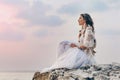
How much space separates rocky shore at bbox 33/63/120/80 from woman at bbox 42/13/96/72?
324mm

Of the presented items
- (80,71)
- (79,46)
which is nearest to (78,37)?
(79,46)

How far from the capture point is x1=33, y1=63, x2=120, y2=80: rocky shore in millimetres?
12695

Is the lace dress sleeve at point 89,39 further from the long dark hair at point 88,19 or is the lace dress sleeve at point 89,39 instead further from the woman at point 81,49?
the long dark hair at point 88,19

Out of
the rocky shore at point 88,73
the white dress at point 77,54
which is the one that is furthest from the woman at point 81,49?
the rocky shore at point 88,73

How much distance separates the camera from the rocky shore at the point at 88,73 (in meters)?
12.7

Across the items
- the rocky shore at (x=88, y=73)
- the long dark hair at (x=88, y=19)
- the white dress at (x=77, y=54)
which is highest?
the long dark hair at (x=88, y=19)

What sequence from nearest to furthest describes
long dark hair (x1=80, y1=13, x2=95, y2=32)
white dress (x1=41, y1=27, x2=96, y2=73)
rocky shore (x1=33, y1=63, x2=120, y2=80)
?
rocky shore (x1=33, y1=63, x2=120, y2=80) → white dress (x1=41, y1=27, x2=96, y2=73) → long dark hair (x1=80, y1=13, x2=95, y2=32)

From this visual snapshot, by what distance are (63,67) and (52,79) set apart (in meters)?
0.60

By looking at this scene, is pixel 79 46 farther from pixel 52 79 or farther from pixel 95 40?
pixel 52 79

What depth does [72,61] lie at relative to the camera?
13.8 metres

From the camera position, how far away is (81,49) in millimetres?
14031

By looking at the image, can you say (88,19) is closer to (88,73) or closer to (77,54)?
(77,54)

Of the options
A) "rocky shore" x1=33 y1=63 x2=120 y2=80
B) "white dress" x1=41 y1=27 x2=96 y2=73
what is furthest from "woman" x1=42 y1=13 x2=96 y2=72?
"rocky shore" x1=33 y1=63 x2=120 y2=80

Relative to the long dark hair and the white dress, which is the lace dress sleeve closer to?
the white dress
